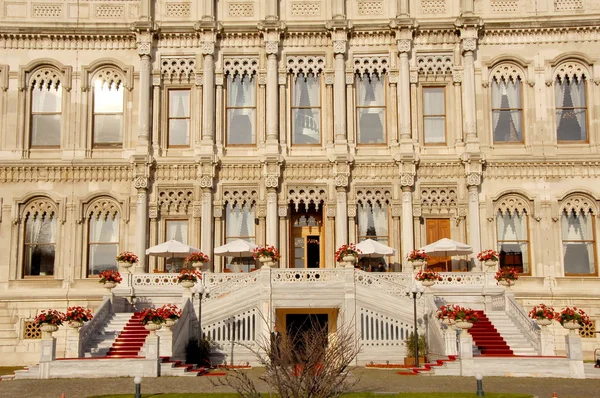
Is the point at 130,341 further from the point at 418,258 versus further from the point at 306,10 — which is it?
the point at 306,10

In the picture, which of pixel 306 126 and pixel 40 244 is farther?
pixel 306 126

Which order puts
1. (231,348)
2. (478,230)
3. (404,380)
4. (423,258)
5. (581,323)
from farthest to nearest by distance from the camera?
(478,230) → (423,258) → (231,348) → (581,323) → (404,380)

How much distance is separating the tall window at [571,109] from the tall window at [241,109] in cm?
1184

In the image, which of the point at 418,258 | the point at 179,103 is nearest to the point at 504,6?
the point at 418,258

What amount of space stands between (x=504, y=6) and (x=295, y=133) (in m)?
9.67

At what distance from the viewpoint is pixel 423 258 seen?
2573 centimetres

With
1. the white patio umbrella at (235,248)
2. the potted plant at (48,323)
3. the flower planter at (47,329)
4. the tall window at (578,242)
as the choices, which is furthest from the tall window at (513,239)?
the flower planter at (47,329)

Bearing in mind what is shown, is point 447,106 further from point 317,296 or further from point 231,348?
point 231,348

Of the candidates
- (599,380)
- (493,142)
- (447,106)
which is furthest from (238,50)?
(599,380)

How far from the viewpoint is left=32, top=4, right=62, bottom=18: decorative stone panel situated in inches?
1179

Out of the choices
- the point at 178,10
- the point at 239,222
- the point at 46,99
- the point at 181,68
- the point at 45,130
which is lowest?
the point at 239,222

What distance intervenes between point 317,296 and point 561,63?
13864 mm

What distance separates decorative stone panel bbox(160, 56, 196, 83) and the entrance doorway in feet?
22.1

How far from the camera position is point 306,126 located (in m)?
29.8
